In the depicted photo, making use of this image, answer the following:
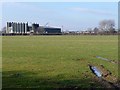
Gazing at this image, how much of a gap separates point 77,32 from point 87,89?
164 meters

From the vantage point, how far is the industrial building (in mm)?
158625

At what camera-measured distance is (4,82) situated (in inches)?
560

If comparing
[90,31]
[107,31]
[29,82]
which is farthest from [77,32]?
[29,82]

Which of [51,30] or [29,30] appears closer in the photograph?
[29,30]

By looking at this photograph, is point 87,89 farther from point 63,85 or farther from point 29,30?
point 29,30

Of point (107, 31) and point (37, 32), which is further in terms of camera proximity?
point (37, 32)

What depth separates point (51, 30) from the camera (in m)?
194

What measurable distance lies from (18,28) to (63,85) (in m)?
149

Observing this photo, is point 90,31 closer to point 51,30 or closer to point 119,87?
point 51,30

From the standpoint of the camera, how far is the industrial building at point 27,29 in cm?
15862

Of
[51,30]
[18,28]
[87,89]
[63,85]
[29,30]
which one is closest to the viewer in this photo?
[87,89]

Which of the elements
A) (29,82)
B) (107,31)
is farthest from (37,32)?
(29,82)

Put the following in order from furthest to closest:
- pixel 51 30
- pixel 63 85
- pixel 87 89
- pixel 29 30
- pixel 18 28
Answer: pixel 51 30 < pixel 29 30 < pixel 18 28 < pixel 63 85 < pixel 87 89

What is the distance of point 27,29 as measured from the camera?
17200 centimetres
